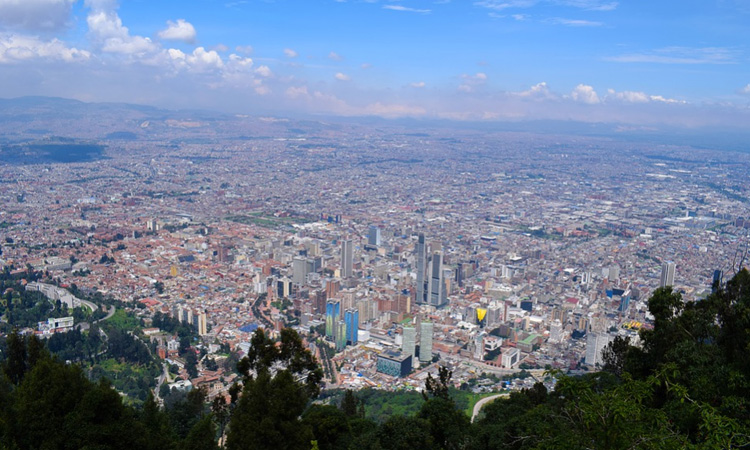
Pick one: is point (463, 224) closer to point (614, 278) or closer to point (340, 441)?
point (614, 278)

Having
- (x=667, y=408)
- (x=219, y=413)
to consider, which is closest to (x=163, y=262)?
(x=219, y=413)

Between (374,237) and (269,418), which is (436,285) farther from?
(269,418)

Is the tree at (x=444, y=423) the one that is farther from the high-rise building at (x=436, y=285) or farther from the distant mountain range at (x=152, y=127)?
the distant mountain range at (x=152, y=127)

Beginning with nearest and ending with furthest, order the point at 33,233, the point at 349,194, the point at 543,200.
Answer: the point at 33,233 → the point at 543,200 → the point at 349,194

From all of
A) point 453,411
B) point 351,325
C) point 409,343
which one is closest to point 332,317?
point 351,325

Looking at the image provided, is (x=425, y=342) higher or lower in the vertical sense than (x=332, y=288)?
lower

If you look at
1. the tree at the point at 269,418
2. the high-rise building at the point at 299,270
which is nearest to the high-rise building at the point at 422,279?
the high-rise building at the point at 299,270
